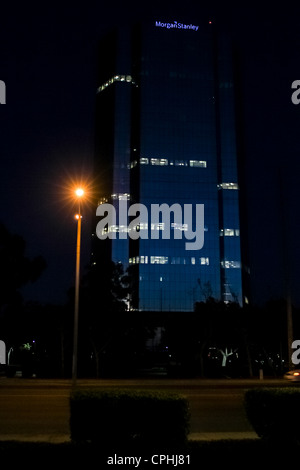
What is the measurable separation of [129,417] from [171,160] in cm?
11908

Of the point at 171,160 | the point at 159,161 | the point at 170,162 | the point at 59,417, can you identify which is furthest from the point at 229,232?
the point at 59,417

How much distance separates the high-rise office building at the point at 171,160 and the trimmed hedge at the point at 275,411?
106724 millimetres

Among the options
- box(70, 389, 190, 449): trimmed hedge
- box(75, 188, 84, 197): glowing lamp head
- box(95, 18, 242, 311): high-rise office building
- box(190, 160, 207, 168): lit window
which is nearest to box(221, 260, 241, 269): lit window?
box(95, 18, 242, 311): high-rise office building

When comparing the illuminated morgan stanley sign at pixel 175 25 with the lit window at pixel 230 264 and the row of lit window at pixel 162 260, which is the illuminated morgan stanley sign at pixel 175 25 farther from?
the lit window at pixel 230 264

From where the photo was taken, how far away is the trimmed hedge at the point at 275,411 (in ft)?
33.2

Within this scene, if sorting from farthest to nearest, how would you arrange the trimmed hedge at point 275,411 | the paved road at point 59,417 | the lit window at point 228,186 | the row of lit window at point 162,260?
the lit window at point 228,186 < the row of lit window at point 162,260 < the paved road at point 59,417 < the trimmed hedge at point 275,411

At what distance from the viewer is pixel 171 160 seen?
12662 centimetres

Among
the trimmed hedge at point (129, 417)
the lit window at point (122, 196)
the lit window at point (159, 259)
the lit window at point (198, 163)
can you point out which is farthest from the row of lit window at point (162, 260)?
the trimmed hedge at point (129, 417)

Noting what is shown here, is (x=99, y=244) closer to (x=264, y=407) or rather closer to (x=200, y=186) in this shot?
(x=200, y=186)

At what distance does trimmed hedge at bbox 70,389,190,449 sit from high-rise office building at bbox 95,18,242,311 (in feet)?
355

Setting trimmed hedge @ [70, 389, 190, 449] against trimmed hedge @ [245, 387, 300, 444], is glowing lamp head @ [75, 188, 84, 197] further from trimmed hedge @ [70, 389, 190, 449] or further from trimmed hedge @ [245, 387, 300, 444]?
trimmed hedge @ [70, 389, 190, 449]

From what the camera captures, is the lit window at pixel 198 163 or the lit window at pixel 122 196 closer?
the lit window at pixel 198 163
